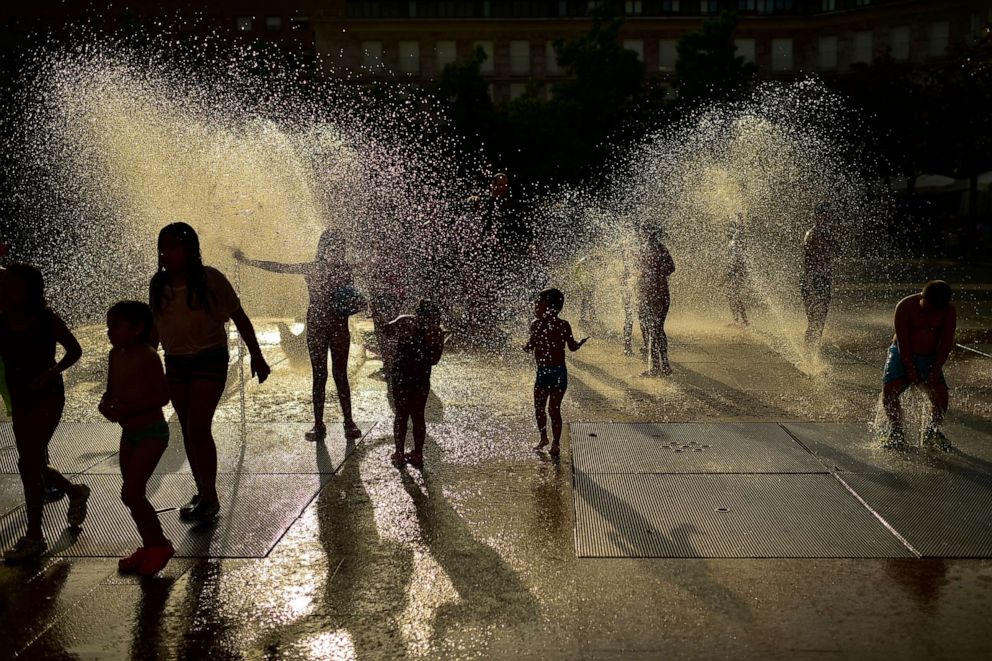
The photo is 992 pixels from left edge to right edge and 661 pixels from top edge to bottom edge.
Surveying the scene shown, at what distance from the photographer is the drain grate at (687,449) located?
6320mm

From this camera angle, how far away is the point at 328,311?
7152 millimetres

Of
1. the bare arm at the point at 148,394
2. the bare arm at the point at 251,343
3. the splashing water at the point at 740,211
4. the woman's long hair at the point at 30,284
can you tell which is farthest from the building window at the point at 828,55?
the bare arm at the point at 148,394

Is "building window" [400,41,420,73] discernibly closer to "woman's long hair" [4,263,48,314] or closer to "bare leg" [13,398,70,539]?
"woman's long hair" [4,263,48,314]

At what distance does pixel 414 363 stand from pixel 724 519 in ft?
7.15

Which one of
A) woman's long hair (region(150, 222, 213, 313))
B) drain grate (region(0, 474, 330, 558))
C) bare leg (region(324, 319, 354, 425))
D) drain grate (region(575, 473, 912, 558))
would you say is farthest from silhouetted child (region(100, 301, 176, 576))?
bare leg (region(324, 319, 354, 425))

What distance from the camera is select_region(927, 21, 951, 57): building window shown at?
59.7 meters

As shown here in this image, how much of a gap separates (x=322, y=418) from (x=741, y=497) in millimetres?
3256

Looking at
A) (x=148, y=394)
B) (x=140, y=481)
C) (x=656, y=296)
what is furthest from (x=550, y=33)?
(x=140, y=481)

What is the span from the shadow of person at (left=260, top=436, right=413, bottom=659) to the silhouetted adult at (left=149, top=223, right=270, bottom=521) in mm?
835

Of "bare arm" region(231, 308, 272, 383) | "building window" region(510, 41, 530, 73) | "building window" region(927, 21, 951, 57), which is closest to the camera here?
"bare arm" region(231, 308, 272, 383)

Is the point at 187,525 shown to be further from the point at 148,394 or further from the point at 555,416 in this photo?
the point at 555,416

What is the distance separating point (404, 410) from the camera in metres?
6.45

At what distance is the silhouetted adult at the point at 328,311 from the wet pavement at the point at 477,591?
1.93 ft

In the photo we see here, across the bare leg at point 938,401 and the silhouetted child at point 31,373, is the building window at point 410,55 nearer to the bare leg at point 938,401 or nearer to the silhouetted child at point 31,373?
the bare leg at point 938,401
